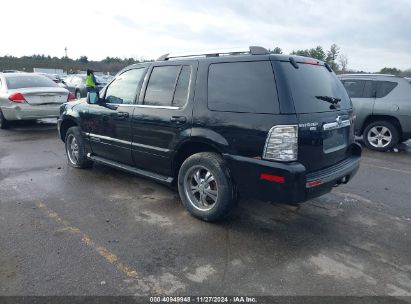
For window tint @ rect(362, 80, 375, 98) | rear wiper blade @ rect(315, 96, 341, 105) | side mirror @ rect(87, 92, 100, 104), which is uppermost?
window tint @ rect(362, 80, 375, 98)

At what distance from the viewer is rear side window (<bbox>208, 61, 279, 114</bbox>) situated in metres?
3.45

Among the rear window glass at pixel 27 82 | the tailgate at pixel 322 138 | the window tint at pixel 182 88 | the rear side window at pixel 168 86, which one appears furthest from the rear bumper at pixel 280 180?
the rear window glass at pixel 27 82

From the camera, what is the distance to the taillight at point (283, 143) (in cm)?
330

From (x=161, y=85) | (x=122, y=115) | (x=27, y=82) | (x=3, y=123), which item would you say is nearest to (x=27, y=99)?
(x=27, y=82)

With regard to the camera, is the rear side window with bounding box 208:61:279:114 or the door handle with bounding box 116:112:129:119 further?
the door handle with bounding box 116:112:129:119

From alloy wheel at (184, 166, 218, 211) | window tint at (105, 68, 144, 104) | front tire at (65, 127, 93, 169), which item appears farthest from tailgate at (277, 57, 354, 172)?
front tire at (65, 127, 93, 169)

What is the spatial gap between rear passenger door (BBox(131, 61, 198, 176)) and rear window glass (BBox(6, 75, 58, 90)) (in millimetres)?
6927

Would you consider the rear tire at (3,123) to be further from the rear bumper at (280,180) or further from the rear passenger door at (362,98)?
the rear passenger door at (362,98)

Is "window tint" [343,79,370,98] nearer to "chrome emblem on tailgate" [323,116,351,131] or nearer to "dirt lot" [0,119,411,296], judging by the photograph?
"dirt lot" [0,119,411,296]

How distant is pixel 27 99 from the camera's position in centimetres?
948

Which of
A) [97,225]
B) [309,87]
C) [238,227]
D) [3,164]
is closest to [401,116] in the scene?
[309,87]

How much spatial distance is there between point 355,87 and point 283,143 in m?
6.27

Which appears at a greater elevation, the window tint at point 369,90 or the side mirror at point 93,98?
the window tint at point 369,90

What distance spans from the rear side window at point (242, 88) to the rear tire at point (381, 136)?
5.82 m
